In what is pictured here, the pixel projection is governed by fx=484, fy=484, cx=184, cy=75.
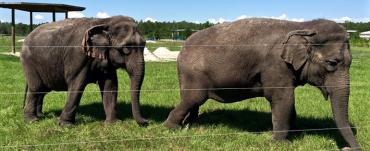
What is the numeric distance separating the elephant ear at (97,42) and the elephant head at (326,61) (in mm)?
2774

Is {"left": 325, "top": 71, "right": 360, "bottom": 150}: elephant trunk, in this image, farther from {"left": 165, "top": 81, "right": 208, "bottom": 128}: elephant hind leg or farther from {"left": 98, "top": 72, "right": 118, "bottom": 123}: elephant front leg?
{"left": 98, "top": 72, "right": 118, "bottom": 123}: elephant front leg

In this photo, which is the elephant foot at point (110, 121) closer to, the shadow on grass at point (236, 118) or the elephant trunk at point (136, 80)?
the shadow on grass at point (236, 118)

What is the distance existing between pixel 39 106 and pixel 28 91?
39 cm

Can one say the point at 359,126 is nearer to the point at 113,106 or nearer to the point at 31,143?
the point at 113,106

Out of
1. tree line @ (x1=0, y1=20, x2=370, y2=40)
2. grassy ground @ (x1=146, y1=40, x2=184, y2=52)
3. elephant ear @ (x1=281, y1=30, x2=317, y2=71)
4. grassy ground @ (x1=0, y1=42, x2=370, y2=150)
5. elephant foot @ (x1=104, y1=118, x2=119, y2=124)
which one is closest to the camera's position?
elephant ear @ (x1=281, y1=30, x2=317, y2=71)

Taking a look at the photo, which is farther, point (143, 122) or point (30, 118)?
point (30, 118)

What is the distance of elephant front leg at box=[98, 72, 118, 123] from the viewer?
26.6 ft

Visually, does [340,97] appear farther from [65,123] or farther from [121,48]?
[65,123]

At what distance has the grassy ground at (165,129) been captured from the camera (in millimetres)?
6691

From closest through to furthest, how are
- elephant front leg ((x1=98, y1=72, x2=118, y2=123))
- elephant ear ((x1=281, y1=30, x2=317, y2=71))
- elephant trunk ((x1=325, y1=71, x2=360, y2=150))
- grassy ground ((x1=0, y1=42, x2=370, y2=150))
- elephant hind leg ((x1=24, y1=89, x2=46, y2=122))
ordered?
elephant trunk ((x1=325, y1=71, x2=360, y2=150))
elephant ear ((x1=281, y1=30, x2=317, y2=71))
grassy ground ((x1=0, y1=42, x2=370, y2=150))
elephant front leg ((x1=98, y1=72, x2=118, y2=123))
elephant hind leg ((x1=24, y1=89, x2=46, y2=122))

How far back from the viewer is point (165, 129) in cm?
759

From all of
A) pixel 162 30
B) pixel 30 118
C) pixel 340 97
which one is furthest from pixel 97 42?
pixel 162 30

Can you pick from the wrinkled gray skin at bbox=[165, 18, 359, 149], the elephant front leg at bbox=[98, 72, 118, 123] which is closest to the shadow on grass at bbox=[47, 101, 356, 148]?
the elephant front leg at bbox=[98, 72, 118, 123]

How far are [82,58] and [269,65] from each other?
290 cm
